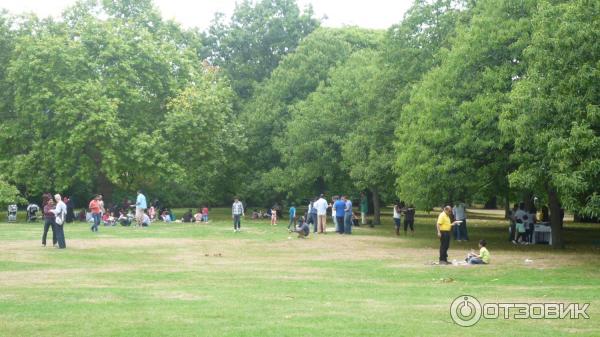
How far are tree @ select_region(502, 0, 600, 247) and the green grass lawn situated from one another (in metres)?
2.49

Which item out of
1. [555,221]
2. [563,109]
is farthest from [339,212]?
[563,109]

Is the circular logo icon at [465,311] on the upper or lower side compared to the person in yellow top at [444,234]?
lower

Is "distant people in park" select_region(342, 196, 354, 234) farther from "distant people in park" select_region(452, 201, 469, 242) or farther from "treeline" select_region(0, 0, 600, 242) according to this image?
"distant people in park" select_region(452, 201, 469, 242)

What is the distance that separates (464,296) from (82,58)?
3818 centimetres

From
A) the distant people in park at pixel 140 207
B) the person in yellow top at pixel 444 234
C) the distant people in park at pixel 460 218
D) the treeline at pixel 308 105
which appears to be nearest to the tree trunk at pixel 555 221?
the treeline at pixel 308 105

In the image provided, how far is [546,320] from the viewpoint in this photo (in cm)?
1318

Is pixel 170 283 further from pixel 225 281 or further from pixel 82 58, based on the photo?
pixel 82 58

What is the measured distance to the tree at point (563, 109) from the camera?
23812 mm

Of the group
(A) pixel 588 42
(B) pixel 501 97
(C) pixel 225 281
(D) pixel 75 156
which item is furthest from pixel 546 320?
(D) pixel 75 156

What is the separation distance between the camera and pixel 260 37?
218 ft

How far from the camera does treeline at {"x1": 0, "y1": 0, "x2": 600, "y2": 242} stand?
2567 cm

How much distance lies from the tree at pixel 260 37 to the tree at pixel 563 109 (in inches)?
1599

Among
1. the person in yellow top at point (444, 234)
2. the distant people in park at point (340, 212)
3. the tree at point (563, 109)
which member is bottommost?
the person in yellow top at point (444, 234)

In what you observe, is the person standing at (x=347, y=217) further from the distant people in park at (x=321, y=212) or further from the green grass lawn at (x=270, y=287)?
the green grass lawn at (x=270, y=287)
